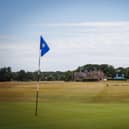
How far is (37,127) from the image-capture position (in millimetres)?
10031

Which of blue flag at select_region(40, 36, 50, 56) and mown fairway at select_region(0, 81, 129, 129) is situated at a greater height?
blue flag at select_region(40, 36, 50, 56)

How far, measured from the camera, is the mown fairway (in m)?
10.8

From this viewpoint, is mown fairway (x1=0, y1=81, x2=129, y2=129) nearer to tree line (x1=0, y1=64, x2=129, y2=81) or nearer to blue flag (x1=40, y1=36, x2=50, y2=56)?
tree line (x1=0, y1=64, x2=129, y2=81)

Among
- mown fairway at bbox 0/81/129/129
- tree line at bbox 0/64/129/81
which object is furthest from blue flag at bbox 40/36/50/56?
tree line at bbox 0/64/129/81

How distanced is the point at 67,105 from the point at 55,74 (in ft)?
31.0

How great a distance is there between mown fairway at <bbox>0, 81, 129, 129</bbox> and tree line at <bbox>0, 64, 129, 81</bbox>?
2.52ft

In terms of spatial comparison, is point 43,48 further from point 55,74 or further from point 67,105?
point 55,74

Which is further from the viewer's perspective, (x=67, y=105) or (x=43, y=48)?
(x=67, y=105)

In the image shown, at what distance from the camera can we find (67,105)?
60.1 ft

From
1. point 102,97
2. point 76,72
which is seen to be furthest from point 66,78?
point 102,97

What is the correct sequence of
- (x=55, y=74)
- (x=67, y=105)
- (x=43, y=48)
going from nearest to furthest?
(x=43, y=48) < (x=67, y=105) < (x=55, y=74)

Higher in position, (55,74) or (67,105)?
(55,74)

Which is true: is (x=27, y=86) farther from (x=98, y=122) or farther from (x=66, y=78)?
(x=98, y=122)

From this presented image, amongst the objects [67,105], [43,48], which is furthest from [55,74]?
[43,48]
